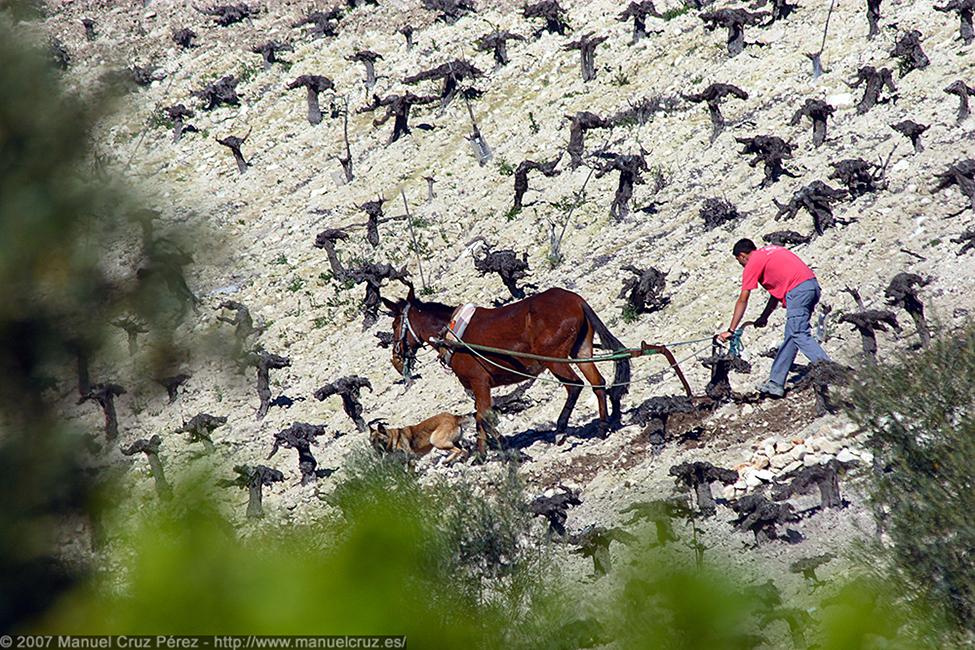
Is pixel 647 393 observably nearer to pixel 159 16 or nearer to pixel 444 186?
pixel 444 186

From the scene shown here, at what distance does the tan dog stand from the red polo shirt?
13.7 ft

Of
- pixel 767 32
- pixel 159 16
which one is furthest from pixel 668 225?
pixel 159 16

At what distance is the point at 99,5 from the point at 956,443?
51388 millimetres

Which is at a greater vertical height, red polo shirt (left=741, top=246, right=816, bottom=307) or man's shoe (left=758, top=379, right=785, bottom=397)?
red polo shirt (left=741, top=246, right=816, bottom=307)

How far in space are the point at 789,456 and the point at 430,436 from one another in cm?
473

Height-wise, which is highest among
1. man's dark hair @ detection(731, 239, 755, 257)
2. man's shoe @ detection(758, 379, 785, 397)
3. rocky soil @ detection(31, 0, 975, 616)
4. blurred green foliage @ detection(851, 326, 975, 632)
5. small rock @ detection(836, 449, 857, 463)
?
blurred green foliage @ detection(851, 326, 975, 632)

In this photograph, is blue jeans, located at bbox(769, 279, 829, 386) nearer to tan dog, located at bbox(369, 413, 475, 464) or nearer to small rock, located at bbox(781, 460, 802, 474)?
small rock, located at bbox(781, 460, 802, 474)

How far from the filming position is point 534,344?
51.4 ft

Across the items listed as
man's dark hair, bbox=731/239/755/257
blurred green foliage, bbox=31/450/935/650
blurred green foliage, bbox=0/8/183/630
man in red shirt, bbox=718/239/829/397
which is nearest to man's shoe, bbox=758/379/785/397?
man in red shirt, bbox=718/239/829/397

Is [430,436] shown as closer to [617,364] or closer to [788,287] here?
[617,364]

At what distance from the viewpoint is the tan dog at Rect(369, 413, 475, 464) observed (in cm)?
1528

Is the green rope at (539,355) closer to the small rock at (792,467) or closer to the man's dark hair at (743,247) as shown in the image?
the man's dark hair at (743,247)

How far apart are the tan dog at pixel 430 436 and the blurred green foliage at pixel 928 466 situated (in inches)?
259

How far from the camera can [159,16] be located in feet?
166
